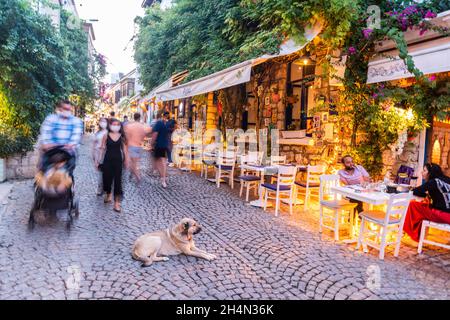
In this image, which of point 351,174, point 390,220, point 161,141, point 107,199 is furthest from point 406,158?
point 107,199

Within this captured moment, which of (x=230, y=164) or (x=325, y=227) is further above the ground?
(x=230, y=164)

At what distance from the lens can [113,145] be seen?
5.98 metres

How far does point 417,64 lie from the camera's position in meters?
5.86

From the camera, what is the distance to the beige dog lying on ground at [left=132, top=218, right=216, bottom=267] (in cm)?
402

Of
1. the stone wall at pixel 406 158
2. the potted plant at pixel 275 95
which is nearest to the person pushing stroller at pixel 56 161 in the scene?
the stone wall at pixel 406 158

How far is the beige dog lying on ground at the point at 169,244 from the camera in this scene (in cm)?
402

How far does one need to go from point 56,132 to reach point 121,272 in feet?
8.14

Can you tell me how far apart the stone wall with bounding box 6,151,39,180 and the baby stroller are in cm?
431

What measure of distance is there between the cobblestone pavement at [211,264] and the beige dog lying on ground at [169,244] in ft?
0.32

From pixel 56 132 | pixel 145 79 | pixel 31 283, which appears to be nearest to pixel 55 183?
pixel 56 132

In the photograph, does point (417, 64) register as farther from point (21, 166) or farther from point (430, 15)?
point (21, 166)

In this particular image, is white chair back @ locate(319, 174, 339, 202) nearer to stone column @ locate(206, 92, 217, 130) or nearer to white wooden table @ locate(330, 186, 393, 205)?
white wooden table @ locate(330, 186, 393, 205)

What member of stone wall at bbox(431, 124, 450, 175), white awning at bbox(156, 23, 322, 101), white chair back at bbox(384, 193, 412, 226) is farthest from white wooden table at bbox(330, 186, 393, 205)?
stone wall at bbox(431, 124, 450, 175)
